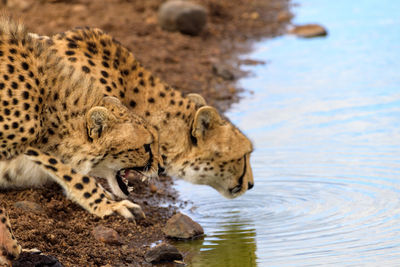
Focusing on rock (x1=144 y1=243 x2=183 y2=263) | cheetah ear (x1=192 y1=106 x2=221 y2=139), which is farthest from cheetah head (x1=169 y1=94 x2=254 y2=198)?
rock (x1=144 y1=243 x2=183 y2=263)

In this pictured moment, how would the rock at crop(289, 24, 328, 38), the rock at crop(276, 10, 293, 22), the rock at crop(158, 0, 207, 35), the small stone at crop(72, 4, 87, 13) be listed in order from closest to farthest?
the rock at crop(158, 0, 207, 35), the rock at crop(289, 24, 328, 38), the small stone at crop(72, 4, 87, 13), the rock at crop(276, 10, 293, 22)

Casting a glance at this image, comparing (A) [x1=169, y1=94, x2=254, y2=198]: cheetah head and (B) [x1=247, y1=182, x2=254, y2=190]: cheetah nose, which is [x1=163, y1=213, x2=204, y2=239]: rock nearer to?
(A) [x1=169, y1=94, x2=254, y2=198]: cheetah head

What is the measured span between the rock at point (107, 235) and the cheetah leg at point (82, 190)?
→ 1.09ft

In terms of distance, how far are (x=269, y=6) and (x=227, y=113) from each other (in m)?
6.92

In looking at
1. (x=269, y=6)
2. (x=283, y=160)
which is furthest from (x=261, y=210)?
(x=269, y=6)

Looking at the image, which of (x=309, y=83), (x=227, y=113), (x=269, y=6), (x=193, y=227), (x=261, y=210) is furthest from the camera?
(x=269, y=6)

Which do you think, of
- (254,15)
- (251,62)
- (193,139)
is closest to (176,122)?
(193,139)

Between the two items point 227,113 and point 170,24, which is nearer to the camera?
point 227,113

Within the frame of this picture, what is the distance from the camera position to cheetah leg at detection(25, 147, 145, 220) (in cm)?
608

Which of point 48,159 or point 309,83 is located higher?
point 48,159

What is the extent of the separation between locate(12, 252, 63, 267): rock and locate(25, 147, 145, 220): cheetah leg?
1.30m

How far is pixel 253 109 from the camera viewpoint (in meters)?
9.38

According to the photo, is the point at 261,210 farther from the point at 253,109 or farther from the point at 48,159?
the point at 253,109

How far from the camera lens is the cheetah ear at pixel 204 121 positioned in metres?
6.53
